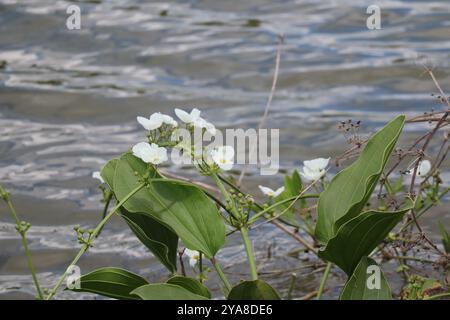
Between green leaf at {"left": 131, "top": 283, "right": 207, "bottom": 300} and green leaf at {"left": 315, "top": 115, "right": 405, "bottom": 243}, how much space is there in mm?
316

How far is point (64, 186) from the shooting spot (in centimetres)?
344

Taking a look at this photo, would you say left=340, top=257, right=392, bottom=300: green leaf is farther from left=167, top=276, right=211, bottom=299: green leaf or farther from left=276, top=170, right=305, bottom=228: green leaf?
left=276, top=170, right=305, bottom=228: green leaf

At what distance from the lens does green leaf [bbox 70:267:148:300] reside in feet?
5.96

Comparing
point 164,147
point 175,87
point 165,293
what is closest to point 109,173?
point 164,147

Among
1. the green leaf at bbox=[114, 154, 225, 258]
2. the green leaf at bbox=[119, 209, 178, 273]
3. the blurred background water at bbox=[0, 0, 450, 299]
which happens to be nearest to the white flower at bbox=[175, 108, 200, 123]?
the green leaf at bbox=[114, 154, 225, 258]

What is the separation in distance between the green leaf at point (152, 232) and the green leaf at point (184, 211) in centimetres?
9

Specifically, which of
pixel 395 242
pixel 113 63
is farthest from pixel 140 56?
pixel 395 242

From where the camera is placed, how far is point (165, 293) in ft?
5.70

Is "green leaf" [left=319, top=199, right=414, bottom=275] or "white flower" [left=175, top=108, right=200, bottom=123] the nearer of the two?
"green leaf" [left=319, top=199, right=414, bottom=275]

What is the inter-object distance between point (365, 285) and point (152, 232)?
1.58 ft

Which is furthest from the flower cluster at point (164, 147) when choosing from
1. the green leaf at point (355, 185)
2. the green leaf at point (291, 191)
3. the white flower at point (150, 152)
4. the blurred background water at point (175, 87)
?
the blurred background water at point (175, 87)

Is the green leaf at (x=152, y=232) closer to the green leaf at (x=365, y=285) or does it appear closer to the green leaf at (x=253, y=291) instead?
the green leaf at (x=253, y=291)

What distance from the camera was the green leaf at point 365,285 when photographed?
5.87 feet

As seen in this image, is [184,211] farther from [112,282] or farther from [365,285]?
[365,285]
